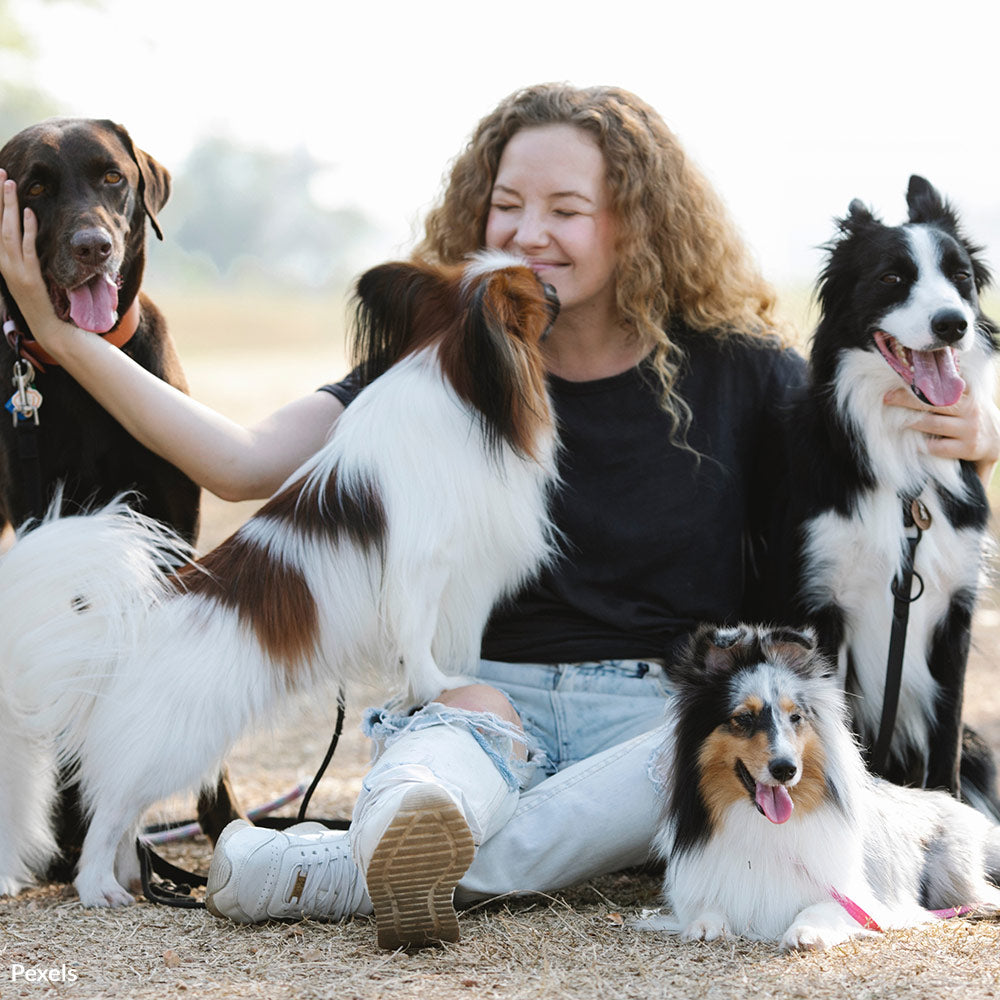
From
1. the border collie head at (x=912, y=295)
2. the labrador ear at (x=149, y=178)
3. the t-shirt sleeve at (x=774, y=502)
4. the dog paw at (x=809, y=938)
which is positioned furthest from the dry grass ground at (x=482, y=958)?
the labrador ear at (x=149, y=178)

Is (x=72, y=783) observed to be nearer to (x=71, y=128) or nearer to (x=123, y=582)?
Answer: (x=123, y=582)

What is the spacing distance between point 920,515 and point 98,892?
212 cm

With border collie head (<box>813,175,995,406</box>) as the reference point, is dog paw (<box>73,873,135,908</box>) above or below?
below

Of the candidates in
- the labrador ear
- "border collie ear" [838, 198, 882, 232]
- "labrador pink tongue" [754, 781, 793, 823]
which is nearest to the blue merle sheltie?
"labrador pink tongue" [754, 781, 793, 823]

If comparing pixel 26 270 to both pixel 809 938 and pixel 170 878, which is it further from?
pixel 809 938

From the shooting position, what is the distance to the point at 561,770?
2.99 metres

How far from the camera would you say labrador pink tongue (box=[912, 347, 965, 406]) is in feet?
9.30

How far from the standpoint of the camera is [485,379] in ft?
9.54

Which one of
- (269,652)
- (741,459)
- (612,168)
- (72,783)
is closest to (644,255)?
(612,168)

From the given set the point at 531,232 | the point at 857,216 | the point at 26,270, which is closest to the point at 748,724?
the point at 857,216

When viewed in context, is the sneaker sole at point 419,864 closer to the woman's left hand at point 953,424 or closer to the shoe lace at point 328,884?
the shoe lace at point 328,884

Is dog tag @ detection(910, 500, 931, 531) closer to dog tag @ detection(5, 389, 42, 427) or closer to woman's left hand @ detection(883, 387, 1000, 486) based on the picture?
woman's left hand @ detection(883, 387, 1000, 486)

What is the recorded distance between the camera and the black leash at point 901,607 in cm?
293

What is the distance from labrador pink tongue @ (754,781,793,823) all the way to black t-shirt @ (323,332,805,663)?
71 centimetres
